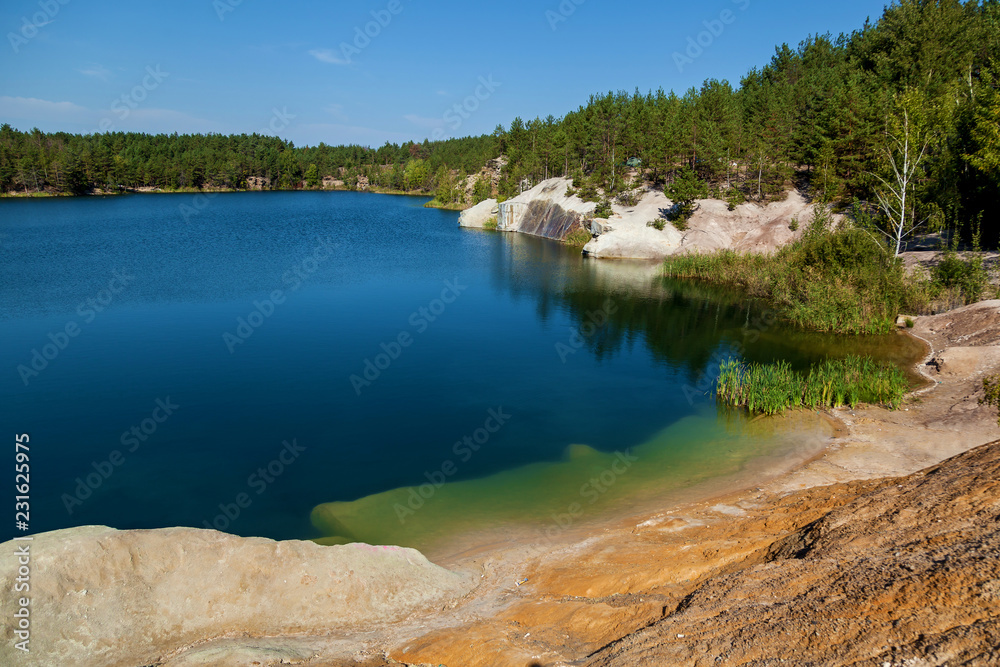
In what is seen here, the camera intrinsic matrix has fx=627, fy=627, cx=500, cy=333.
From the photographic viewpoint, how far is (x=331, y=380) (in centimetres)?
2586

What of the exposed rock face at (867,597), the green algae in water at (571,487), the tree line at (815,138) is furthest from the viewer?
the tree line at (815,138)

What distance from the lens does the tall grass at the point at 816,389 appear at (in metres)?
22.5

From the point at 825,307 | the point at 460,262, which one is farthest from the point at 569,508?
the point at 460,262

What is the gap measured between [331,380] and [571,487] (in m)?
12.3

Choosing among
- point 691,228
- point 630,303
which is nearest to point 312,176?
point 691,228

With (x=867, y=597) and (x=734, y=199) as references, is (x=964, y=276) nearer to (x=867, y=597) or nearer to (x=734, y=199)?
(x=734, y=199)

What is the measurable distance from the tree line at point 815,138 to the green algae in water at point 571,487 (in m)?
25.1

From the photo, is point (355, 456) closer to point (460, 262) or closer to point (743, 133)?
point (460, 262)

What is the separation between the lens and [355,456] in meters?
19.7

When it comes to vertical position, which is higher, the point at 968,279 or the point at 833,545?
the point at 968,279

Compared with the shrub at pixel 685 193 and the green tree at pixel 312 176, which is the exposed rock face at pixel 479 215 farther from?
the green tree at pixel 312 176

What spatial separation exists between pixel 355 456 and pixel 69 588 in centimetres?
1027

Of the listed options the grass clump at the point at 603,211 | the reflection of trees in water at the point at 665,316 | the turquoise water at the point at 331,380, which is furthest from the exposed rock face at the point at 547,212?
the turquoise water at the point at 331,380

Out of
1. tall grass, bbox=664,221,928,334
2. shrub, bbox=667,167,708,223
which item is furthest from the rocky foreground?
shrub, bbox=667,167,708,223
